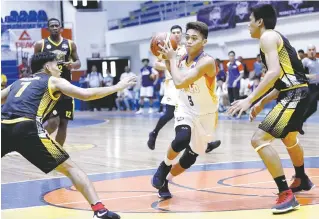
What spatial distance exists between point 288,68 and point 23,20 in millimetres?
25157

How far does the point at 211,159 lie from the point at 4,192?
3.37m

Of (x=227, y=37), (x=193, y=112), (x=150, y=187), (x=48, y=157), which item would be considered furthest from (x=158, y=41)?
(x=227, y=37)

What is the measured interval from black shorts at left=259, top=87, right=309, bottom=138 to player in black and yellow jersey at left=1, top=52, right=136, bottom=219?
1250mm

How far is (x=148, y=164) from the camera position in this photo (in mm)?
9203

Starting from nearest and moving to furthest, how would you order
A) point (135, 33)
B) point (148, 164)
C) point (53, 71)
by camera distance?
point (53, 71)
point (148, 164)
point (135, 33)

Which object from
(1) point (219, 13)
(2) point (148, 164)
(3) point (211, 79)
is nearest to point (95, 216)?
(3) point (211, 79)

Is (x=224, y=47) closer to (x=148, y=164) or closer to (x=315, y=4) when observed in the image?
(x=315, y=4)

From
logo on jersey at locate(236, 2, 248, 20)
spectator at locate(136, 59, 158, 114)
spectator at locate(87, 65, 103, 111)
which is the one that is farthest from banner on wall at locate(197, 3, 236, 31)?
spectator at locate(87, 65, 103, 111)

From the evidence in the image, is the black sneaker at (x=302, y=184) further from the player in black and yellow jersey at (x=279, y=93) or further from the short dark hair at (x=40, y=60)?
the short dark hair at (x=40, y=60)

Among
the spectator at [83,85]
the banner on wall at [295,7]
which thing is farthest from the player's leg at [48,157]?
the spectator at [83,85]

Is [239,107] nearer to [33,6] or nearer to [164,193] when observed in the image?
[164,193]

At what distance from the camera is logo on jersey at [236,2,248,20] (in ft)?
74.8

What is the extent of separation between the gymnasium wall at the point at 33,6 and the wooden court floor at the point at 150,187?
19.2 metres

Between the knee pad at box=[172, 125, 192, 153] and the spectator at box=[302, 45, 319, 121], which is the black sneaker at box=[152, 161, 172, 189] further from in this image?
the spectator at box=[302, 45, 319, 121]
